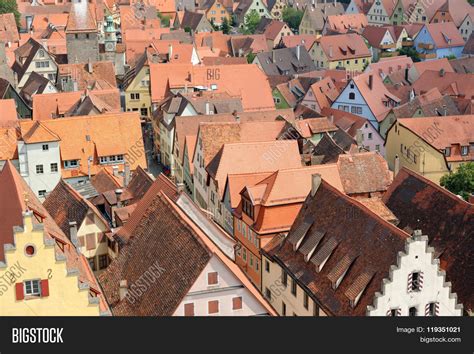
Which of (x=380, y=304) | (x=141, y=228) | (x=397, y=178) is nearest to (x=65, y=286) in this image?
(x=141, y=228)

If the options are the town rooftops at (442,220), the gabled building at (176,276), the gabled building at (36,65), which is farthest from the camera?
the gabled building at (36,65)

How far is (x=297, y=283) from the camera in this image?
3897 cm

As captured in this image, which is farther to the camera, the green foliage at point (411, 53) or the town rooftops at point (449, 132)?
the green foliage at point (411, 53)

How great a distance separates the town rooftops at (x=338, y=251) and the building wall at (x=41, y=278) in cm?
1191

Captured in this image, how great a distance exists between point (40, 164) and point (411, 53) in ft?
297

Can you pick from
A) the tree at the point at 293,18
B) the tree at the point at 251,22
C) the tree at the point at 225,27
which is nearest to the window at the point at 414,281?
the tree at the point at 251,22

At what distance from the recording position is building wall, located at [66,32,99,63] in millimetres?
100625

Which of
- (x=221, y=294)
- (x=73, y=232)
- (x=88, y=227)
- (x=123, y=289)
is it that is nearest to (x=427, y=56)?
(x=88, y=227)

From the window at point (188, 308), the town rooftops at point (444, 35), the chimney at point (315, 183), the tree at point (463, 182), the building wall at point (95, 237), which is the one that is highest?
the town rooftops at point (444, 35)

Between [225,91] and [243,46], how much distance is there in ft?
172

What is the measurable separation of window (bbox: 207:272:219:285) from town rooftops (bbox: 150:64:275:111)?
2199 inches

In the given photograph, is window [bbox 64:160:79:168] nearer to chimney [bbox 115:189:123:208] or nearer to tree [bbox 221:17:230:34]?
chimney [bbox 115:189:123:208]

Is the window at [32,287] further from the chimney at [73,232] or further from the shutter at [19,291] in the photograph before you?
the chimney at [73,232]

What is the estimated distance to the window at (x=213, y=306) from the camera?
103 feet
